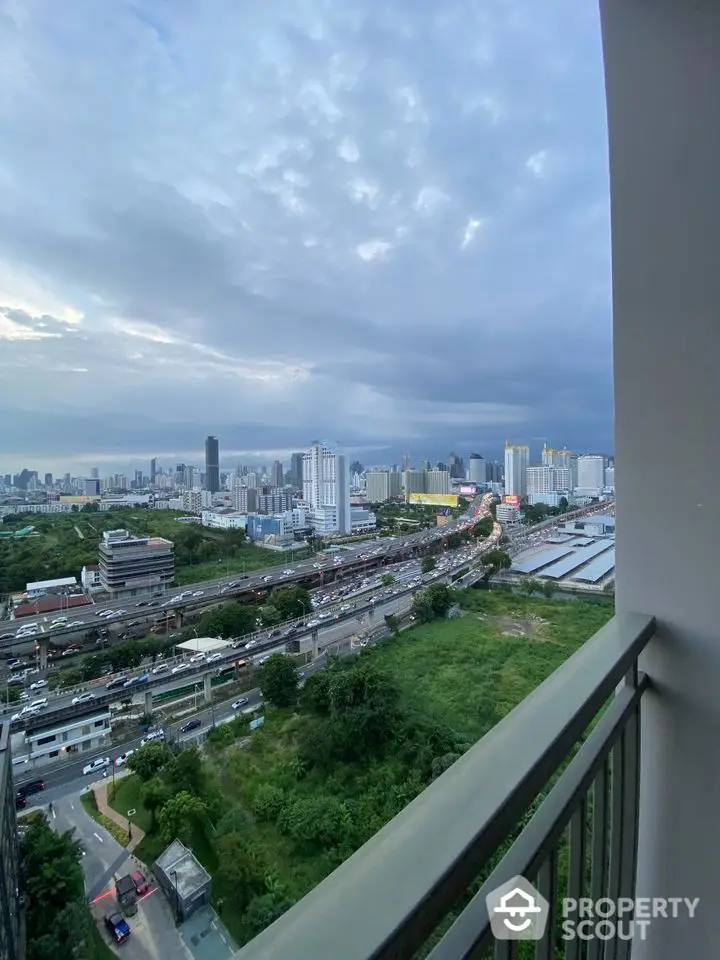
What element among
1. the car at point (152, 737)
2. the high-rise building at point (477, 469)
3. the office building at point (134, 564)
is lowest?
the car at point (152, 737)

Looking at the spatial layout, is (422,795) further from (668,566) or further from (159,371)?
(159,371)

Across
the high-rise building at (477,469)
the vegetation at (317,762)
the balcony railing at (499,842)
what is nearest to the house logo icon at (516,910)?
the balcony railing at (499,842)

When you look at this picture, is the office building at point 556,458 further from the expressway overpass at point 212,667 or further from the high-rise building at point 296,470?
the high-rise building at point 296,470

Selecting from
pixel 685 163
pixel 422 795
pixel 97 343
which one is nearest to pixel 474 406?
pixel 685 163

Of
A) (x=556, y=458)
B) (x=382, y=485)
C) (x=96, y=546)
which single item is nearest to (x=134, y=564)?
(x=96, y=546)

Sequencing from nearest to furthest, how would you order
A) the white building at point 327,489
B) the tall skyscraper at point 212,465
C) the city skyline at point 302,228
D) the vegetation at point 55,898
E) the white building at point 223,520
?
the vegetation at point 55,898 → the city skyline at point 302,228 → the white building at point 223,520 → the tall skyscraper at point 212,465 → the white building at point 327,489

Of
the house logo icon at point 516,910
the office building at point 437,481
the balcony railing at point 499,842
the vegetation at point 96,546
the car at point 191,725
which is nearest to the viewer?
the balcony railing at point 499,842
